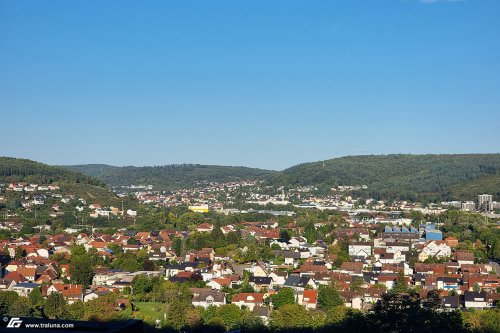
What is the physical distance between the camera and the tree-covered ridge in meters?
59.1

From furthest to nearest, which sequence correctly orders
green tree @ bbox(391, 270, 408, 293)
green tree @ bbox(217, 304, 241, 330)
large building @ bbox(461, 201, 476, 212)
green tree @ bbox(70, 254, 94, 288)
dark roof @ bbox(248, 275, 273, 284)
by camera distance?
large building @ bbox(461, 201, 476, 212) < dark roof @ bbox(248, 275, 273, 284) < green tree @ bbox(70, 254, 94, 288) < green tree @ bbox(391, 270, 408, 293) < green tree @ bbox(217, 304, 241, 330)

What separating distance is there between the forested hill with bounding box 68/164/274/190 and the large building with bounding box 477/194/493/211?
193 feet

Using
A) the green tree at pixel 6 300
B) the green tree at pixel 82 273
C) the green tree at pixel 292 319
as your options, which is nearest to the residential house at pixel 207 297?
the green tree at pixel 292 319

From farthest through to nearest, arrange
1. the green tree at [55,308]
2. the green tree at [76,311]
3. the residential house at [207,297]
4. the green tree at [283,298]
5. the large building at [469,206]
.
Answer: the large building at [469,206] < the residential house at [207,297] < the green tree at [283,298] < the green tree at [55,308] < the green tree at [76,311]

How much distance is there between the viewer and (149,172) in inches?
5177

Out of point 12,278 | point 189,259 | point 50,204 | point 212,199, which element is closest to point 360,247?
point 189,259

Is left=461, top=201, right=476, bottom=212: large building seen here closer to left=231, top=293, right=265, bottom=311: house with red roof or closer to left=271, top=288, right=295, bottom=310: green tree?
left=231, top=293, right=265, bottom=311: house with red roof

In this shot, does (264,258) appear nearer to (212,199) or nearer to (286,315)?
(286,315)

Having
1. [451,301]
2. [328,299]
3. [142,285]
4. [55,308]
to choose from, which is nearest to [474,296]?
[451,301]

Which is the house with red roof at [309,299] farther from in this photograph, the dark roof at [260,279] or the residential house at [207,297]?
the dark roof at [260,279]

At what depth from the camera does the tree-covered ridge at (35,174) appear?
59.1 metres

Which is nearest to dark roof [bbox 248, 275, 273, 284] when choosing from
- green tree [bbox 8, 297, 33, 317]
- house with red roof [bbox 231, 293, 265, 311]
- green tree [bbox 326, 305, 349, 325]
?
house with red roof [bbox 231, 293, 265, 311]

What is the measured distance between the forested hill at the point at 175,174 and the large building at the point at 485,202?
58691 millimetres

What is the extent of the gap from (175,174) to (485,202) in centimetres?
7526
